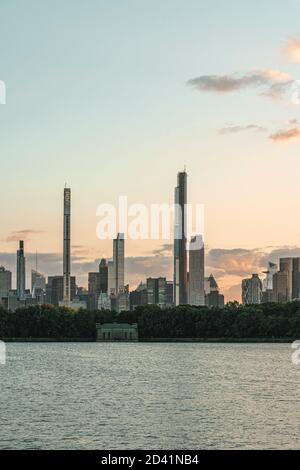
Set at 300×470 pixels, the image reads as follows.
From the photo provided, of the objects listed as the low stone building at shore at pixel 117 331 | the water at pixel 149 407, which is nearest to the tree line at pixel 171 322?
the low stone building at shore at pixel 117 331

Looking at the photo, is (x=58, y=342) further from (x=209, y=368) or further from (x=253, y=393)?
(x=253, y=393)

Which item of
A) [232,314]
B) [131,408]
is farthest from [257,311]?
[131,408]

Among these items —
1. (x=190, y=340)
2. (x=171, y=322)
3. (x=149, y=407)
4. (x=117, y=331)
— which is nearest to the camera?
(x=149, y=407)

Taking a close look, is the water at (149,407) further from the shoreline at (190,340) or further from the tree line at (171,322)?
the shoreline at (190,340)

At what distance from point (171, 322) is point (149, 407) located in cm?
12590

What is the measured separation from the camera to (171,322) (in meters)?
188

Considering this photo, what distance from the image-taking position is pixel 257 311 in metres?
187

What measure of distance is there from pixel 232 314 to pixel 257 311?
4586 millimetres

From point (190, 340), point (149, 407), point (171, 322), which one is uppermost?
point (171, 322)

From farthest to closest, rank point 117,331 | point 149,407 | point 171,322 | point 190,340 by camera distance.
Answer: point 117,331
point 190,340
point 171,322
point 149,407

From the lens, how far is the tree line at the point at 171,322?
186m

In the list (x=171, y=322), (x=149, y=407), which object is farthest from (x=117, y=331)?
(x=149, y=407)

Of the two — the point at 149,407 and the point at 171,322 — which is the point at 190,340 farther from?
the point at 149,407

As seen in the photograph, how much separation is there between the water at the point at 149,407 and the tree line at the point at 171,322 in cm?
7806
